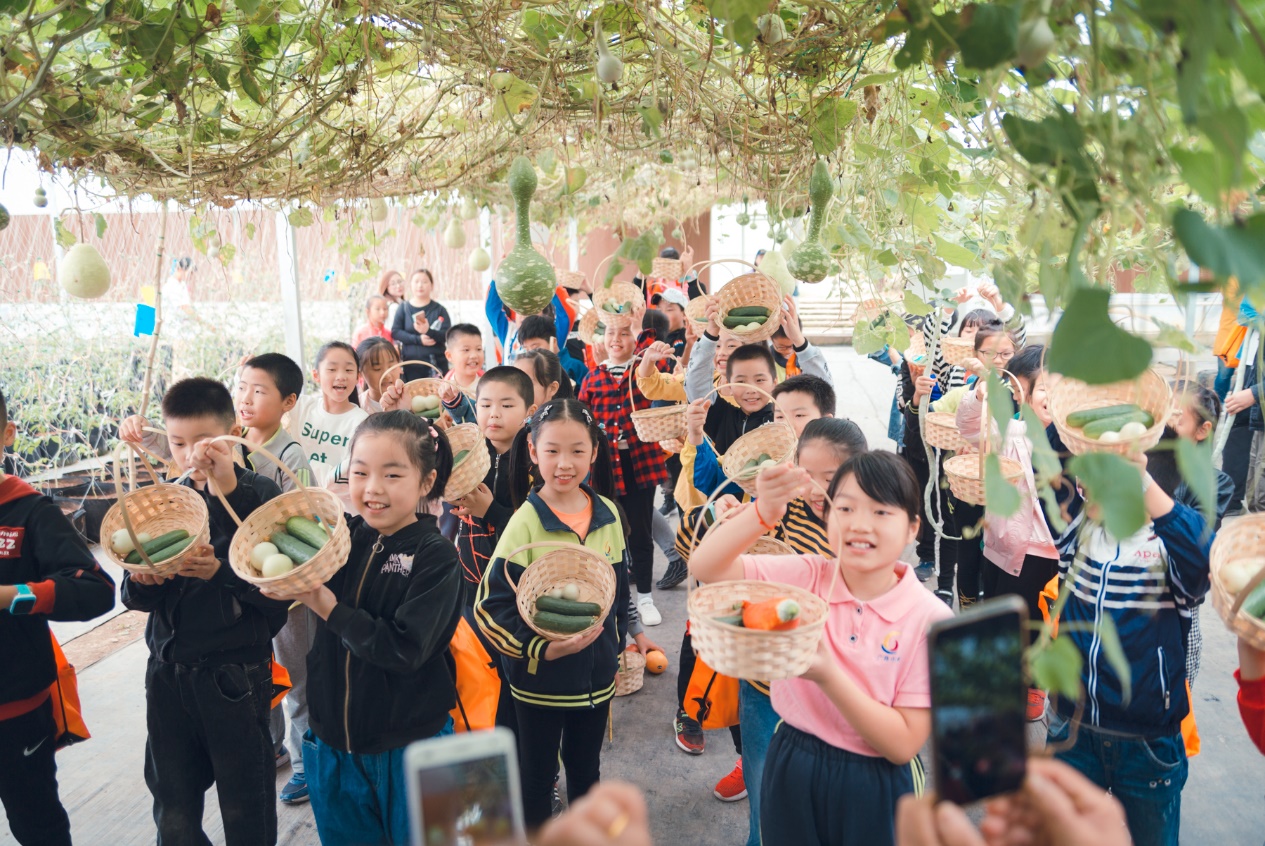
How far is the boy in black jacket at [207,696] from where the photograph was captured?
6.86 feet

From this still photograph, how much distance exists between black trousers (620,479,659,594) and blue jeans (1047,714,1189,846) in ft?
7.76

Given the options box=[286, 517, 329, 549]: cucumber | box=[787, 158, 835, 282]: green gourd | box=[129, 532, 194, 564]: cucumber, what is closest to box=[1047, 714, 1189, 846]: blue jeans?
box=[787, 158, 835, 282]: green gourd

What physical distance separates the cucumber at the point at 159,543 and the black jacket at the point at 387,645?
0.41m

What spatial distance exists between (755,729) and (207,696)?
1459 mm

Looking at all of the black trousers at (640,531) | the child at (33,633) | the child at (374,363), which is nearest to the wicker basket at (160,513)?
the child at (33,633)

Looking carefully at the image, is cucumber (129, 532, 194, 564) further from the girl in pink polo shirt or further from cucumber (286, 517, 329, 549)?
the girl in pink polo shirt

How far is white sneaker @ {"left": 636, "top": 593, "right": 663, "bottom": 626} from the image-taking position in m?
4.16

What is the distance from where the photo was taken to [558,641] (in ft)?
7.11

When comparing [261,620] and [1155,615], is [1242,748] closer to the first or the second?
[1155,615]

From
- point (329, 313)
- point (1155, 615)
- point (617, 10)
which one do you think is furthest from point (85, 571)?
point (329, 313)

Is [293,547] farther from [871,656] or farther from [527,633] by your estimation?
[871,656]

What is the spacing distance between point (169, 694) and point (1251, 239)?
241 centimetres

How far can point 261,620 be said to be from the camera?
2.19m

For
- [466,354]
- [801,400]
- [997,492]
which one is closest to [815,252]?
[801,400]
